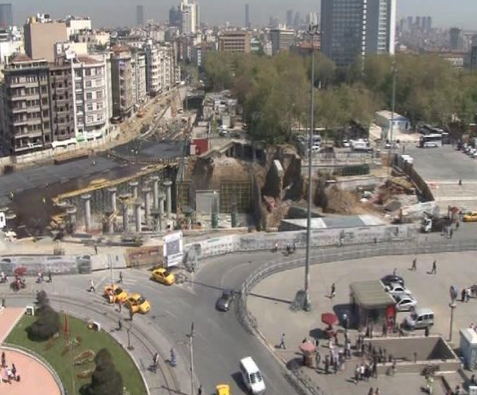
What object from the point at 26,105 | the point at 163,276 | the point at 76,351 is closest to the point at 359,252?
the point at 163,276

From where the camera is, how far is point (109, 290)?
29.2 m

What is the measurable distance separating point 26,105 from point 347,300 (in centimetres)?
4819

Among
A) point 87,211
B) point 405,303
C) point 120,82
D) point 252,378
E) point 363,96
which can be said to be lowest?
point 252,378

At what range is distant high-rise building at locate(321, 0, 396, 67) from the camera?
170 meters

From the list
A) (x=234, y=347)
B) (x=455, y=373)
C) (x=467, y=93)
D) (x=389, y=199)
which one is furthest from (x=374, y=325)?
(x=467, y=93)

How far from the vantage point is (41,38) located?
79812 millimetres

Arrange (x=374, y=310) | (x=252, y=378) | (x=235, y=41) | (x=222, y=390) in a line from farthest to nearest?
1. (x=235, y=41)
2. (x=374, y=310)
3. (x=252, y=378)
4. (x=222, y=390)

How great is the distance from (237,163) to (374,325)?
34.4 metres

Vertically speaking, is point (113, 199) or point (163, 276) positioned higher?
point (113, 199)

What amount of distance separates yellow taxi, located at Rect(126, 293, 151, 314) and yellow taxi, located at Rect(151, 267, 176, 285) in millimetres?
2304

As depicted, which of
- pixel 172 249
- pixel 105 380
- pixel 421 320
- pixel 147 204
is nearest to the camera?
pixel 105 380

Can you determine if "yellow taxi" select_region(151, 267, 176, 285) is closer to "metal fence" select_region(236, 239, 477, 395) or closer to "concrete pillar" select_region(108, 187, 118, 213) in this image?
"metal fence" select_region(236, 239, 477, 395)

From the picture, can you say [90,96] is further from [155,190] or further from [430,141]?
[430,141]

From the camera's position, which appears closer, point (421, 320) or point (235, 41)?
point (421, 320)
